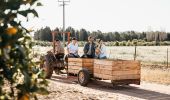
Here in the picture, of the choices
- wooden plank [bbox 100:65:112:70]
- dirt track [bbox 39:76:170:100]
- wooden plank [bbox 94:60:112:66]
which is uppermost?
wooden plank [bbox 94:60:112:66]

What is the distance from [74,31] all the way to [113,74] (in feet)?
311

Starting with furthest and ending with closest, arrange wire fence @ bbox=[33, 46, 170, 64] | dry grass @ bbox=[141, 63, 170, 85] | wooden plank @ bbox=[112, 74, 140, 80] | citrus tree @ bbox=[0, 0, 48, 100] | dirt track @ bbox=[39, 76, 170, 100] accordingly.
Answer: wire fence @ bbox=[33, 46, 170, 64]
dry grass @ bbox=[141, 63, 170, 85]
wooden plank @ bbox=[112, 74, 140, 80]
dirt track @ bbox=[39, 76, 170, 100]
citrus tree @ bbox=[0, 0, 48, 100]

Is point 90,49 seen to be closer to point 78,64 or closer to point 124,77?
point 78,64

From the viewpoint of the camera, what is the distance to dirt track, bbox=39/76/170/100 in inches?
489

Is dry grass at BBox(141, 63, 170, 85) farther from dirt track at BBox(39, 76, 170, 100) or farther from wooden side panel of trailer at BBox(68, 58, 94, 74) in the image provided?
wooden side panel of trailer at BBox(68, 58, 94, 74)

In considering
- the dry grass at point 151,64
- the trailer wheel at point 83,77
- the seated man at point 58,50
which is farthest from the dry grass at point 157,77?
the seated man at point 58,50

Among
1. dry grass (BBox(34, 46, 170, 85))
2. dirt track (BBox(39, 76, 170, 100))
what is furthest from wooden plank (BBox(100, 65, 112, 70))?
dry grass (BBox(34, 46, 170, 85))

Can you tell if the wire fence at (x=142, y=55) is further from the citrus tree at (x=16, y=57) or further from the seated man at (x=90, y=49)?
the citrus tree at (x=16, y=57)

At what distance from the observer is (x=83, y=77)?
51.5ft

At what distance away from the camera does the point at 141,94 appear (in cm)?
1368

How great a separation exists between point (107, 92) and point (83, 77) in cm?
197

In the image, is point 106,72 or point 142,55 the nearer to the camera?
point 106,72

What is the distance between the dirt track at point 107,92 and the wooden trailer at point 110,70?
315 mm

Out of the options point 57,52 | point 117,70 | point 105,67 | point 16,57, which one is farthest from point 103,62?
point 16,57
